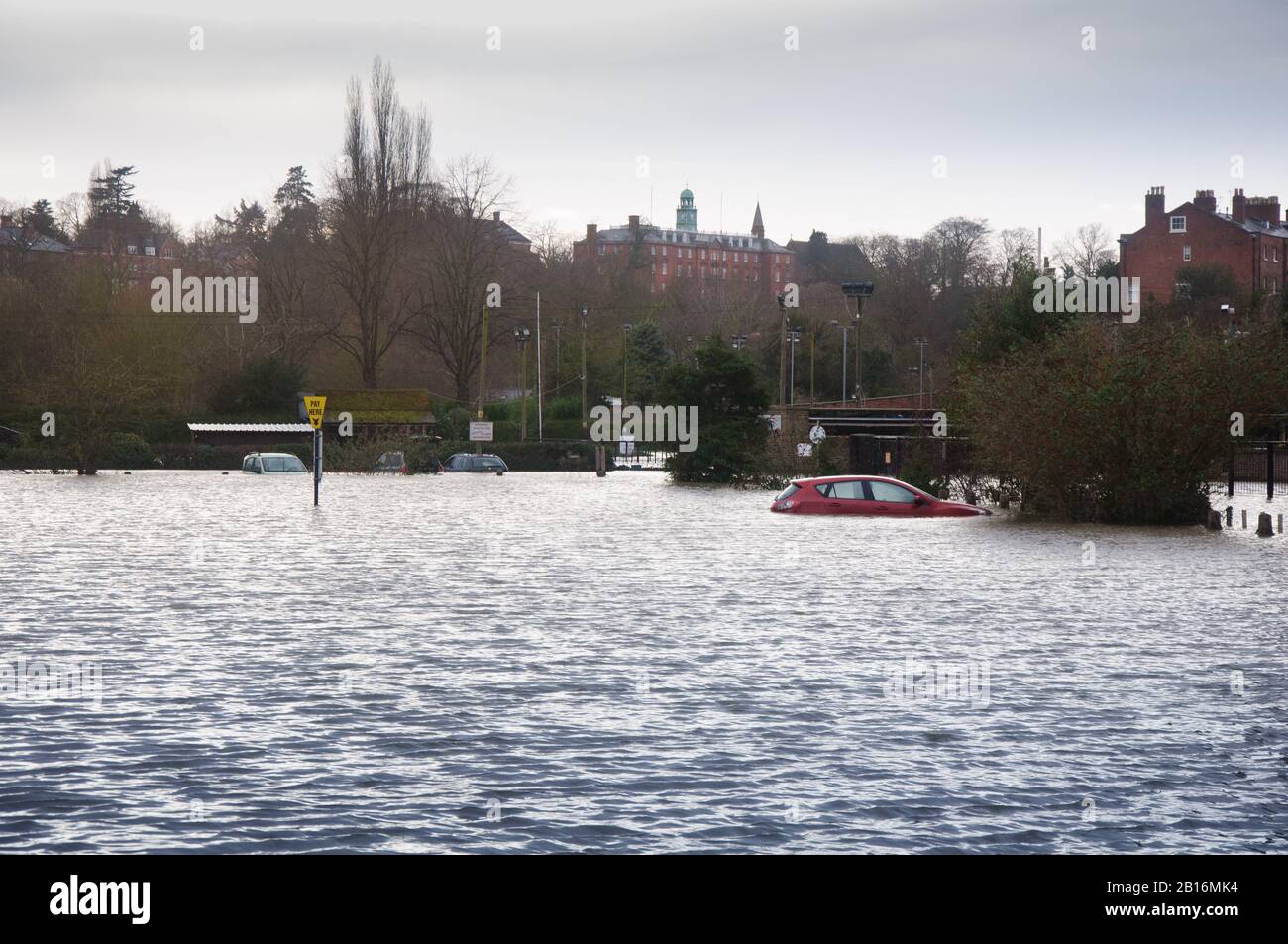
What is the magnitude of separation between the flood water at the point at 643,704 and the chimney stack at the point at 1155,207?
80.6 metres

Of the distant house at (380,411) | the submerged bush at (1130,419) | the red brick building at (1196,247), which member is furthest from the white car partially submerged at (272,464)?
the red brick building at (1196,247)

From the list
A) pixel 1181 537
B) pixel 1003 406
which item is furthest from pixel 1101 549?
pixel 1003 406

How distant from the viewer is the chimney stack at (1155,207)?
102 metres

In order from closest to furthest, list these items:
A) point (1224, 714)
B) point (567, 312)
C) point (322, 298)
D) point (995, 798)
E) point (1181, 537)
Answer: point (995, 798) < point (1224, 714) < point (1181, 537) < point (322, 298) < point (567, 312)

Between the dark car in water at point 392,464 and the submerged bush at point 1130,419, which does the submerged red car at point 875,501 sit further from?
the dark car in water at point 392,464

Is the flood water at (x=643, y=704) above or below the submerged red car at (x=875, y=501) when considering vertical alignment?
below

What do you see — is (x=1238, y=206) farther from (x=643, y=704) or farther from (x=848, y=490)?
(x=643, y=704)

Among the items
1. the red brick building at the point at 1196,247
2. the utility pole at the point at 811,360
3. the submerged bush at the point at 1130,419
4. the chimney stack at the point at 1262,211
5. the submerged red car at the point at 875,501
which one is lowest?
the submerged red car at the point at 875,501

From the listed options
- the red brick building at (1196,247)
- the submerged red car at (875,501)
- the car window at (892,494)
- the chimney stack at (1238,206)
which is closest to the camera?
the submerged red car at (875,501)

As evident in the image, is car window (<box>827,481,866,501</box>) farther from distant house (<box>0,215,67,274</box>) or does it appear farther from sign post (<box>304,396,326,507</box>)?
distant house (<box>0,215,67,274</box>)

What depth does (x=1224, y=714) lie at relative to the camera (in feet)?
36.9
